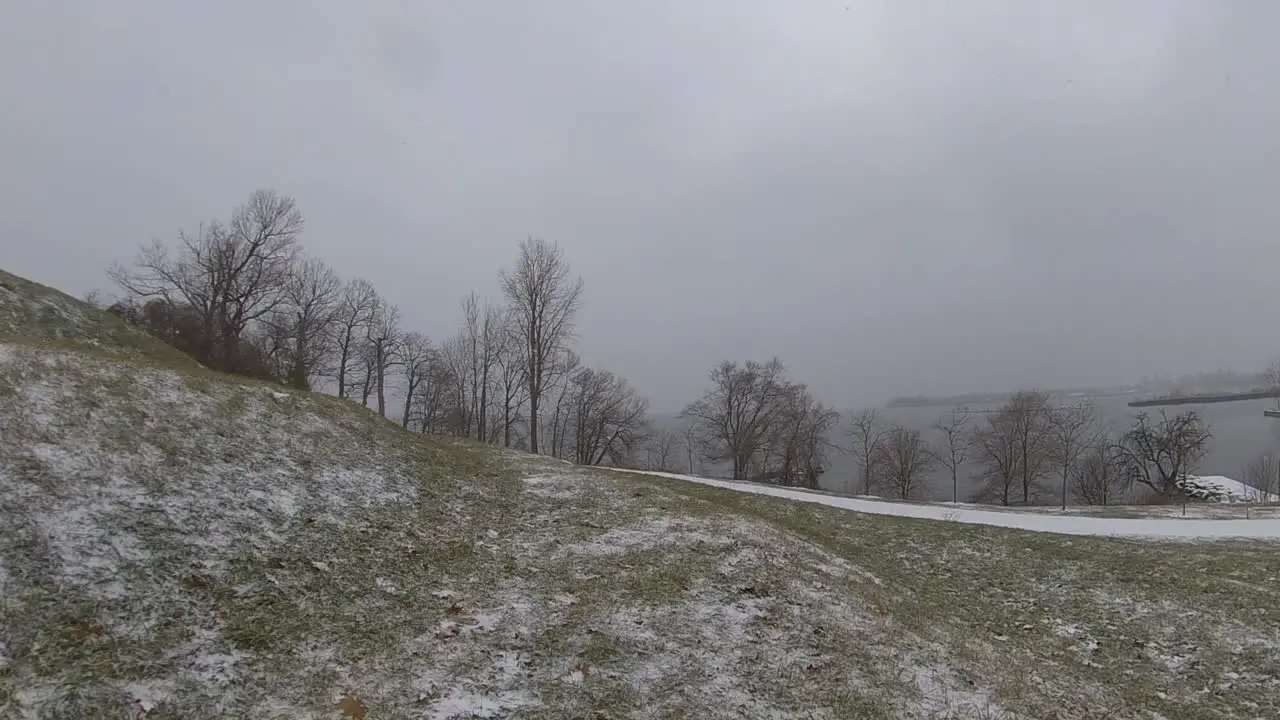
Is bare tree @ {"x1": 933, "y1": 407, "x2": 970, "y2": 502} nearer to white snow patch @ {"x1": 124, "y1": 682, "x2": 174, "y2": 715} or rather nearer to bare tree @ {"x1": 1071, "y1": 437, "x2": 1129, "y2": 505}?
bare tree @ {"x1": 1071, "y1": 437, "x2": 1129, "y2": 505}

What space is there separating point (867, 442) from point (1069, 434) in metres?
19.4

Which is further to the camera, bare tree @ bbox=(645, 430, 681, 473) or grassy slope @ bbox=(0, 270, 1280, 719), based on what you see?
bare tree @ bbox=(645, 430, 681, 473)

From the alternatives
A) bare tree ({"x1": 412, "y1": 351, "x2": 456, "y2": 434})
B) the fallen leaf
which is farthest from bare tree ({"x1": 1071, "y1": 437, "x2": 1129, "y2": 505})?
the fallen leaf

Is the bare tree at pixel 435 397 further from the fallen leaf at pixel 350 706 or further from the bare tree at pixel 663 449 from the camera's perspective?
the fallen leaf at pixel 350 706

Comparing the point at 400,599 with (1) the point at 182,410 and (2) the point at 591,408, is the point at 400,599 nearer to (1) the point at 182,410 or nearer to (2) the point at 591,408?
(1) the point at 182,410

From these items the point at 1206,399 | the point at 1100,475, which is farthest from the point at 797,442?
the point at 1206,399

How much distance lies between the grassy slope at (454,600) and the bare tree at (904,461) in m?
51.4

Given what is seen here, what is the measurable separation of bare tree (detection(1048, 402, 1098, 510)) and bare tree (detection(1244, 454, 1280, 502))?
11.6 meters

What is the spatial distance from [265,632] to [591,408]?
48.3 m

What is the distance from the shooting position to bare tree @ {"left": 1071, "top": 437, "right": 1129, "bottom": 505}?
54.4 metres

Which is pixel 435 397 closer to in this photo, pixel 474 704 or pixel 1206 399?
pixel 474 704

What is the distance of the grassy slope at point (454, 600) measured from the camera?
17.2ft

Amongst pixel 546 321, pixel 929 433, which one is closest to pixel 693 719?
pixel 546 321

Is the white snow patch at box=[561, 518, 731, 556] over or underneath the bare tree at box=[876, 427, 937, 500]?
Answer: over
